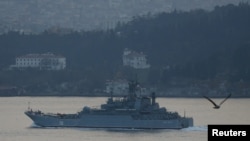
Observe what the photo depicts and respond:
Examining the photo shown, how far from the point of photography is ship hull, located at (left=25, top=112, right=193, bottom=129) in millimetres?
47938

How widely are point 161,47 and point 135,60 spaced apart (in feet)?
10.7

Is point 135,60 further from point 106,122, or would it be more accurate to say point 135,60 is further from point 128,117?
point 128,117

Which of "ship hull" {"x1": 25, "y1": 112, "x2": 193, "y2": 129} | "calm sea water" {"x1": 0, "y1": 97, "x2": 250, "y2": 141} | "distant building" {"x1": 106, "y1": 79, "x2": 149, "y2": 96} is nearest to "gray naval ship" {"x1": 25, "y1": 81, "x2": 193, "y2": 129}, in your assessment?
"ship hull" {"x1": 25, "y1": 112, "x2": 193, "y2": 129}

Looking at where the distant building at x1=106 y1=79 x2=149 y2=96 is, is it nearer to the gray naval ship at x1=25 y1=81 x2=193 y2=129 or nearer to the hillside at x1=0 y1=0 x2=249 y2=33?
the gray naval ship at x1=25 y1=81 x2=193 y2=129

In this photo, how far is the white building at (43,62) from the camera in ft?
318

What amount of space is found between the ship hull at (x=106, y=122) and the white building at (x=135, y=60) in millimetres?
45988

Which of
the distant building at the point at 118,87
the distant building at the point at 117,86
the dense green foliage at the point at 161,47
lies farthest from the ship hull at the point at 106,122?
the dense green foliage at the point at 161,47

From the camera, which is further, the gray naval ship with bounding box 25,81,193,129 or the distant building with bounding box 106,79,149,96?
the distant building with bounding box 106,79,149,96

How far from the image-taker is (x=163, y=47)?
3898 inches

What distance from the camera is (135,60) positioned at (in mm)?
96688

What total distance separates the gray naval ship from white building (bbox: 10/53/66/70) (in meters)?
47.2

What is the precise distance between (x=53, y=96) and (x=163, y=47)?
50.3 ft

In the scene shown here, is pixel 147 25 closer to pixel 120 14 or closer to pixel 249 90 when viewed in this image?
pixel 249 90

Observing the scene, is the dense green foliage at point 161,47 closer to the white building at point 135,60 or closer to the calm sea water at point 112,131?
the white building at point 135,60
